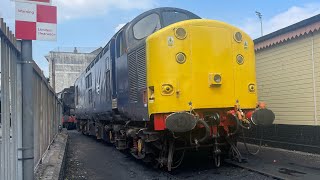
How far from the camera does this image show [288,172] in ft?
24.0

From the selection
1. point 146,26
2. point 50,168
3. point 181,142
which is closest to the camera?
point 50,168

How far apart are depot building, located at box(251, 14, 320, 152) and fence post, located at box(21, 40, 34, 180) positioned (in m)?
7.24

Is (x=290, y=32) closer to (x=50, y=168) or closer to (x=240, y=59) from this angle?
(x=240, y=59)

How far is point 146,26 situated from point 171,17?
0.61 meters

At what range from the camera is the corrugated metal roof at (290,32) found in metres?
9.40

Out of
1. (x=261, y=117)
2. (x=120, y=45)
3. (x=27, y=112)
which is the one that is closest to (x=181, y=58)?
(x=261, y=117)

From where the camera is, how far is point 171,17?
8.85m

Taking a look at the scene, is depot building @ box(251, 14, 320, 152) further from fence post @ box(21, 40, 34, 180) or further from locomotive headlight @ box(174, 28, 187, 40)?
fence post @ box(21, 40, 34, 180)

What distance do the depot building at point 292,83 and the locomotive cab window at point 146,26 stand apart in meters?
3.86

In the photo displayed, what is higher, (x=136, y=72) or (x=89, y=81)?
(x=89, y=81)

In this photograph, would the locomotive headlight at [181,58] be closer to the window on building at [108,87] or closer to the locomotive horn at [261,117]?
the locomotive horn at [261,117]

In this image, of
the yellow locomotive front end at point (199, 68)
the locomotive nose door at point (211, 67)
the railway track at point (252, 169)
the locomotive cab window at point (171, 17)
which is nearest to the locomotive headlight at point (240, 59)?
the yellow locomotive front end at point (199, 68)

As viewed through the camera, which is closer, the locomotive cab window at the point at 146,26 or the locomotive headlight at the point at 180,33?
the locomotive headlight at the point at 180,33

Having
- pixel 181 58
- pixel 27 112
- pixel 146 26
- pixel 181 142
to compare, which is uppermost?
pixel 146 26
